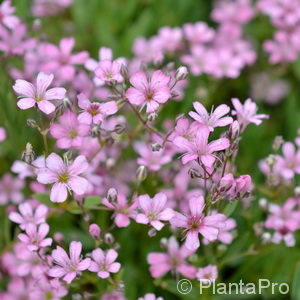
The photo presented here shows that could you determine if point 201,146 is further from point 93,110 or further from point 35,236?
point 35,236

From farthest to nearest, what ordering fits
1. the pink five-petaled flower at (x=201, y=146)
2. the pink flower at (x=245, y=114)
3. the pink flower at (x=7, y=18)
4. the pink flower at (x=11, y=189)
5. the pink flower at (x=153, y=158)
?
1. the pink flower at (x=11, y=189)
2. the pink flower at (x=7, y=18)
3. the pink flower at (x=153, y=158)
4. the pink flower at (x=245, y=114)
5. the pink five-petaled flower at (x=201, y=146)

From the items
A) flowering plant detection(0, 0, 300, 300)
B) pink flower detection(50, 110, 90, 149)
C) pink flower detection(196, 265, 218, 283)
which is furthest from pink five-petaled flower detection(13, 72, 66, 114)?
pink flower detection(196, 265, 218, 283)

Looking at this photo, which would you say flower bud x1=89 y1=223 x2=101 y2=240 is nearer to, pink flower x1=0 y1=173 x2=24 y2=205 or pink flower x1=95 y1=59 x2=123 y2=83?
A: pink flower x1=95 y1=59 x2=123 y2=83

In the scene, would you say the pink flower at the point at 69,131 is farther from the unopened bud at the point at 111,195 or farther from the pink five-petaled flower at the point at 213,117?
the pink five-petaled flower at the point at 213,117

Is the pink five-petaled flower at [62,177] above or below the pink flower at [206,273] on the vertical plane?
above

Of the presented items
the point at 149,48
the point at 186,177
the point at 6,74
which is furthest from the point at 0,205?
the point at 149,48

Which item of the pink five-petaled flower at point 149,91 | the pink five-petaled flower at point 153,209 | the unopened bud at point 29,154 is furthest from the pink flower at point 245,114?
the unopened bud at point 29,154

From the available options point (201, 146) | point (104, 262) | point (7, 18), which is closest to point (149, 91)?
point (201, 146)
